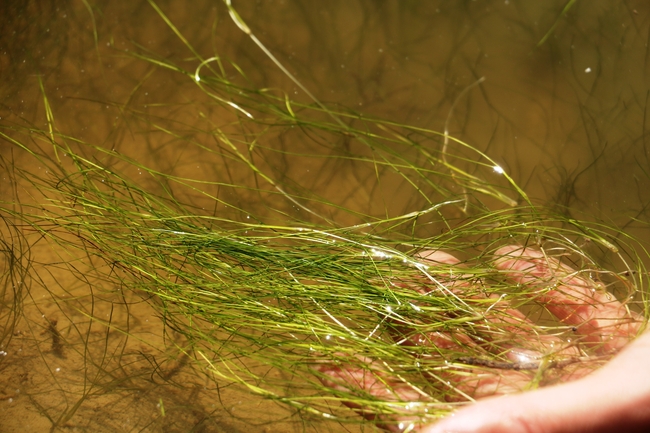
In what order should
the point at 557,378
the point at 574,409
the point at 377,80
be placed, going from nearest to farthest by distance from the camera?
1. the point at 574,409
2. the point at 557,378
3. the point at 377,80

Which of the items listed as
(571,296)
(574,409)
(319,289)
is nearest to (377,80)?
(319,289)

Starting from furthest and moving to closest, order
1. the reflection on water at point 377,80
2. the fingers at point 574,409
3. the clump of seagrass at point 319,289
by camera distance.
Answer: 1. the reflection on water at point 377,80
2. the clump of seagrass at point 319,289
3. the fingers at point 574,409

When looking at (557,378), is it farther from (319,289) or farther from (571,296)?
(319,289)

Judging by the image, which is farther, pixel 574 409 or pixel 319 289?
pixel 319 289

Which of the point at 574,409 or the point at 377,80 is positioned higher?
the point at 377,80

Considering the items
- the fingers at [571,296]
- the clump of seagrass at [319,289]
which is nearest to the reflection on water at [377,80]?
the clump of seagrass at [319,289]

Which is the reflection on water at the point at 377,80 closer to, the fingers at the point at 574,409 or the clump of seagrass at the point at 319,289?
the clump of seagrass at the point at 319,289


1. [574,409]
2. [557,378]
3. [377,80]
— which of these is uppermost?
[377,80]

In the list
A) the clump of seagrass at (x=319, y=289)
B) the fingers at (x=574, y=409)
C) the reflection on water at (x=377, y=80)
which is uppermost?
the reflection on water at (x=377, y=80)
